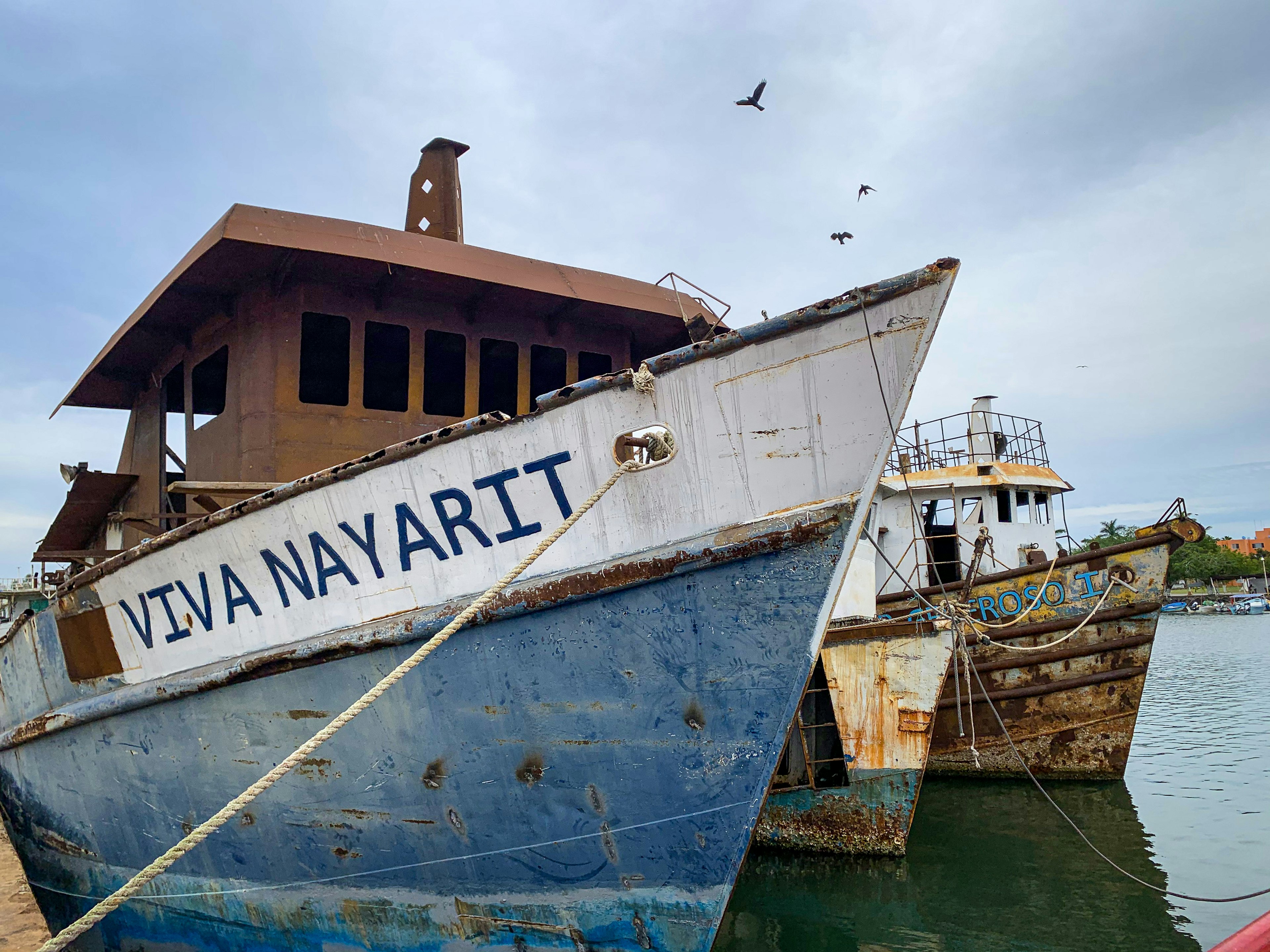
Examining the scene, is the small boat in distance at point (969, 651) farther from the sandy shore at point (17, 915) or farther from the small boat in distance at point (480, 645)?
the sandy shore at point (17, 915)

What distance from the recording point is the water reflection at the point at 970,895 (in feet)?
17.6

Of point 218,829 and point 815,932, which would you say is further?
point 815,932

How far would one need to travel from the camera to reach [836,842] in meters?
7.02

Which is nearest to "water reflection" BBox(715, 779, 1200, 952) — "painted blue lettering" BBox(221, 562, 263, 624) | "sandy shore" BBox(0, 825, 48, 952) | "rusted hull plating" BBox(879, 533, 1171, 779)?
"rusted hull plating" BBox(879, 533, 1171, 779)

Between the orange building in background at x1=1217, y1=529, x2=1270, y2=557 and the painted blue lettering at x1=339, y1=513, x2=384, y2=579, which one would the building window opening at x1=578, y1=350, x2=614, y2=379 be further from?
the orange building in background at x1=1217, y1=529, x2=1270, y2=557

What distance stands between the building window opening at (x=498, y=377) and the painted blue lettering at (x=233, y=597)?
7.57 feet

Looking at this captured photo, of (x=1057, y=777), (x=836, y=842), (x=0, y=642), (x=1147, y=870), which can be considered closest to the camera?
(x=0, y=642)

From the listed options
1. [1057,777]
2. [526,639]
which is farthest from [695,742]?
[1057,777]

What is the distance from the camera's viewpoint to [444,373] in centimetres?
662

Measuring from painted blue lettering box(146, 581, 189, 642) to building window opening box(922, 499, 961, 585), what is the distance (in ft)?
32.1

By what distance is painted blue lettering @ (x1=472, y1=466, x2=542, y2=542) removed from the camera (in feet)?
11.0

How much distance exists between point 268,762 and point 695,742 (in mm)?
2069

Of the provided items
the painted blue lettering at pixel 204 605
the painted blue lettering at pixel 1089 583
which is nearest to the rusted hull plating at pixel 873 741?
the painted blue lettering at pixel 1089 583

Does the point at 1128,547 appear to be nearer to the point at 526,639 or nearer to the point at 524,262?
the point at 524,262
